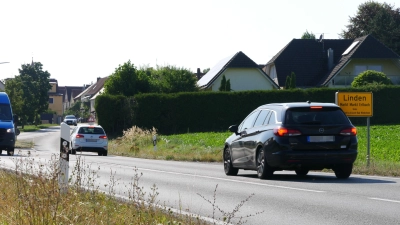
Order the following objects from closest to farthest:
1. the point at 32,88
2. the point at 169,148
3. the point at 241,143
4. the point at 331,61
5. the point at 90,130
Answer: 1. the point at 241,143
2. the point at 90,130
3. the point at 169,148
4. the point at 331,61
5. the point at 32,88

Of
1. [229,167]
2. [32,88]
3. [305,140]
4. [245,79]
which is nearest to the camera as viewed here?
[305,140]

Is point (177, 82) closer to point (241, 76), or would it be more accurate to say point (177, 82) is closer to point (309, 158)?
point (241, 76)

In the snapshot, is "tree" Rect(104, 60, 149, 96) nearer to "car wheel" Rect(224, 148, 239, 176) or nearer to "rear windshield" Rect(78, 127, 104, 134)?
"rear windshield" Rect(78, 127, 104, 134)

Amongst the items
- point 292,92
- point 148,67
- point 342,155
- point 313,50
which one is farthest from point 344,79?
point 342,155

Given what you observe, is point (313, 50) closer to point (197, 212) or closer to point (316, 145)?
point (316, 145)

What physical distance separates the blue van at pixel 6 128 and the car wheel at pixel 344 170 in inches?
719

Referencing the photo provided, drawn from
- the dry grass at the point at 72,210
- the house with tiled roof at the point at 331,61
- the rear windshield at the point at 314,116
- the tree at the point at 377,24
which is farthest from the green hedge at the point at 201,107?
the dry grass at the point at 72,210

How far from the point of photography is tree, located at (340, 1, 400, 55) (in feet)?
290

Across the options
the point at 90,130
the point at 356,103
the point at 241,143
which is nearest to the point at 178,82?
the point at 90,130

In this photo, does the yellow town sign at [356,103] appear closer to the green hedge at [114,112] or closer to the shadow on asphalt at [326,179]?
the shadow on asphalt at [326,179]

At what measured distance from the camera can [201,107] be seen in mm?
57281

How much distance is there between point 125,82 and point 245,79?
51.9ft

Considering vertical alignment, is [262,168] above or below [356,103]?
below

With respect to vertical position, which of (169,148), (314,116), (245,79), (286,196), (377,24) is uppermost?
(377,24)
